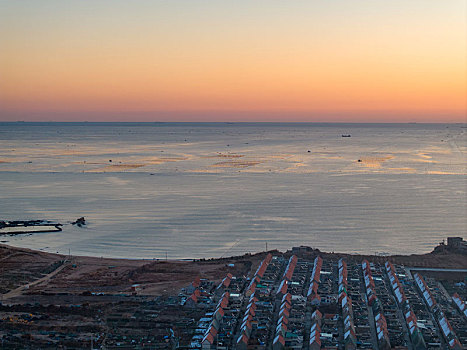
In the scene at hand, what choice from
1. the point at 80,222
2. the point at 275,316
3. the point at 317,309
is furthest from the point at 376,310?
the point at 80,222

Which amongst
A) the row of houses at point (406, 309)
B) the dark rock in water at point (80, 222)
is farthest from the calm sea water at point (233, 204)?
the row of houses at point (406, 309)

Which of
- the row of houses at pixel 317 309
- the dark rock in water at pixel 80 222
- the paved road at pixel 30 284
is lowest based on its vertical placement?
the paved road at pixel 30 284

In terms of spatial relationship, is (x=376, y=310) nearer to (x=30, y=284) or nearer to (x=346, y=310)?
(x=346, y=310)

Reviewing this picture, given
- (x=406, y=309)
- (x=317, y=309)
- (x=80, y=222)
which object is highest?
(x=406, y=309)

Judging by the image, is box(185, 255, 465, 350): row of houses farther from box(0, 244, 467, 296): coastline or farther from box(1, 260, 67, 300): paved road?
box(1, 260, 67, 300): paved road

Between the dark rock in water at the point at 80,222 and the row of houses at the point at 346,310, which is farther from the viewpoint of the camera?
the dark rock in water at the point at 80,222

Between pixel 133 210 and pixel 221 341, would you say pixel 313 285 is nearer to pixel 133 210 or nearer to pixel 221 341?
pixel 221 341

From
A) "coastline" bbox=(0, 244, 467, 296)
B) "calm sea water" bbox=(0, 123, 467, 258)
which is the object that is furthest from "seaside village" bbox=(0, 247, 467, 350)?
"calm sea water" bbox=(0, 123, 467, 258)

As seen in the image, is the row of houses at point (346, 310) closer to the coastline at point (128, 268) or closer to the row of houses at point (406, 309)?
the row of houses at point (406, 309)
